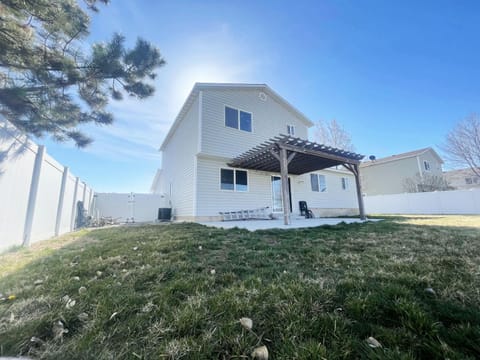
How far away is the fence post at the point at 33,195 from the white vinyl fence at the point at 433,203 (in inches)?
819

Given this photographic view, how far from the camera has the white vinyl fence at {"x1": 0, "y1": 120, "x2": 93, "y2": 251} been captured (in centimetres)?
378

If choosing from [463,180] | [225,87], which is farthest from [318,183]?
[463,180]

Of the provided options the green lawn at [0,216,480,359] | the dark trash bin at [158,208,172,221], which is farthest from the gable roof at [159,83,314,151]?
the green lawn at [0,216,480,359]

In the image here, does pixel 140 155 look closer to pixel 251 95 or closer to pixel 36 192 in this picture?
pixel 251 95

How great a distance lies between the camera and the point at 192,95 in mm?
9953

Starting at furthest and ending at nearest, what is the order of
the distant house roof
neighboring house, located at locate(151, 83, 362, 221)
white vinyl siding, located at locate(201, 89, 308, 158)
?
1. the distant house roof
2. white vinyl siding, located at locate(201, 89, 308, 158)
3. neighboring house, located at locate(151, 83, 362, 221)

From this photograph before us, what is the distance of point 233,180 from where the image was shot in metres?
9.64

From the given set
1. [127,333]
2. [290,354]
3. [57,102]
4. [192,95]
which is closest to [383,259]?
[290,354]

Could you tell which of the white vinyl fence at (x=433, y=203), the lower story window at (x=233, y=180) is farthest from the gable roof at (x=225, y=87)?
the white vinyl fence at (x=433, y=203)

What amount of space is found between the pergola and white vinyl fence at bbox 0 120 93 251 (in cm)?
643

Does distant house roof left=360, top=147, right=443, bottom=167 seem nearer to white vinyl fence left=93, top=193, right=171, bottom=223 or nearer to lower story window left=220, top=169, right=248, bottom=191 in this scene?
lower story window left=220, top=169, right=248, bottom=191

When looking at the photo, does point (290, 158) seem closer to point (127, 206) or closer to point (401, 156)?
point (127, 206)

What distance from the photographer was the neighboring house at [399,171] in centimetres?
1920

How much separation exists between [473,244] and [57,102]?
925 centimetres
